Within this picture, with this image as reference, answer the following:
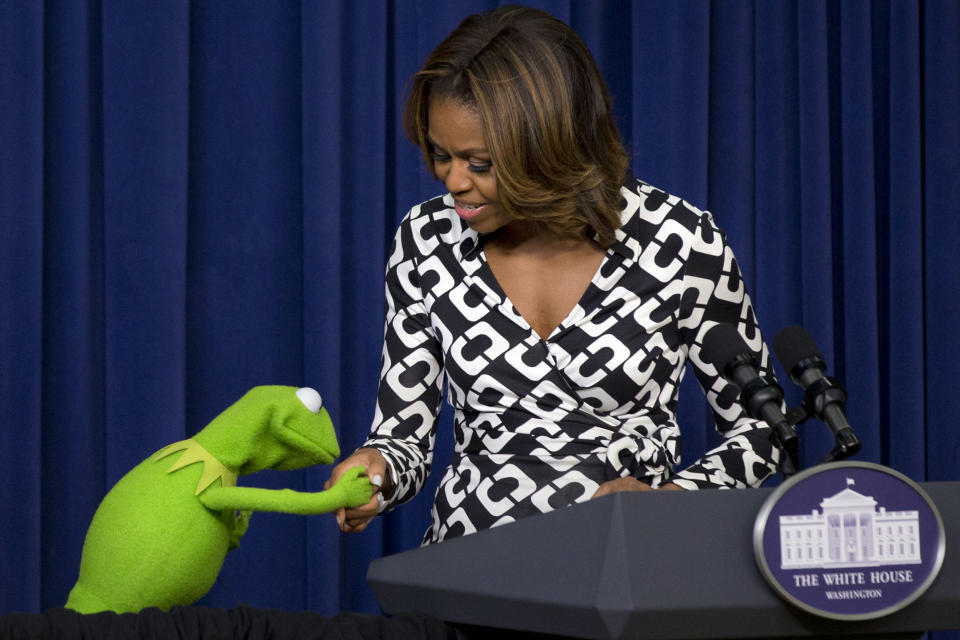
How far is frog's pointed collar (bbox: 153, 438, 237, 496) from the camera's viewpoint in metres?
1.00

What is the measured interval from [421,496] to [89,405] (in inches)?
25.4

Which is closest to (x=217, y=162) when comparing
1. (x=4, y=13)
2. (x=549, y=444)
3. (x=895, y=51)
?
(x=4, y=13)

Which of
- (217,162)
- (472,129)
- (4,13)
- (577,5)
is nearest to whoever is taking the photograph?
(472,129)

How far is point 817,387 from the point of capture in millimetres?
770

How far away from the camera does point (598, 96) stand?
51.9 inches

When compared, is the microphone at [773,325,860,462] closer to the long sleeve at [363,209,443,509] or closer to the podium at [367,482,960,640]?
the podium at [367,482,960,640]

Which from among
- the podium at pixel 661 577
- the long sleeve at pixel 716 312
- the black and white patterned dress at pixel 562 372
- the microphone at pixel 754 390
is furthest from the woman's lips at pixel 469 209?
the podium at pixel 661 577

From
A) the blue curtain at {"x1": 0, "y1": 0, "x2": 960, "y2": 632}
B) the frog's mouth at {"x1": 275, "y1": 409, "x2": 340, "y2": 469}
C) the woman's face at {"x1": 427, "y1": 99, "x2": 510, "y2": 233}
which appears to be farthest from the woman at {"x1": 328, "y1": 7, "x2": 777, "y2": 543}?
the blue curtain at {"x1": 0, "y1": 0, "x2": 960, "y2": 632}

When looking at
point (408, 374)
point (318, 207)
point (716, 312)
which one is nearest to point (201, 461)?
point (408, 374)

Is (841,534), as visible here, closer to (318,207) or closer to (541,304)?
(541,304)

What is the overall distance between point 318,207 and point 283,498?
112 centimetres

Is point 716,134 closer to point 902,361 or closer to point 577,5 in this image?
point 577,5

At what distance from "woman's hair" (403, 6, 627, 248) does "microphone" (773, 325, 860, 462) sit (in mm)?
510

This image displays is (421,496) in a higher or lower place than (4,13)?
lower
